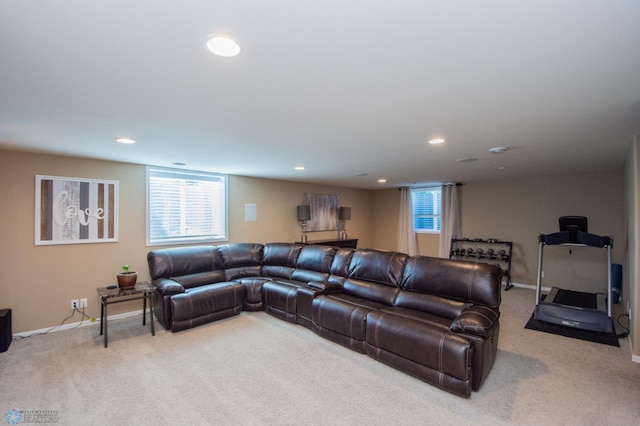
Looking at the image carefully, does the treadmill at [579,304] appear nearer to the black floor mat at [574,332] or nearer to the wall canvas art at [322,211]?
the black floor mat at [574,332]

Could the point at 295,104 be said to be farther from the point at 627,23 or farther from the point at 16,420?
the point at 16,420

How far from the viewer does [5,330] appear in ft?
10.2

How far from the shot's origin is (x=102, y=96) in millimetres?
1923

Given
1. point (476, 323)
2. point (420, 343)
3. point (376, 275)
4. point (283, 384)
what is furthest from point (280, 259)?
point (476, 323)

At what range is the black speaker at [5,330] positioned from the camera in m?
3.05

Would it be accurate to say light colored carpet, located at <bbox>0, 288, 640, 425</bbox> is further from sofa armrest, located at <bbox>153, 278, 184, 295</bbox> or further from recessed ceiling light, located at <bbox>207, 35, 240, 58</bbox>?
recessed ceiling light, located at <bbox>207, 35, 240, 58</bbox>

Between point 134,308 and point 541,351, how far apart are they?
17.4 feet

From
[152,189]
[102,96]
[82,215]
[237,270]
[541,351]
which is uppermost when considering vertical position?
[102,96]

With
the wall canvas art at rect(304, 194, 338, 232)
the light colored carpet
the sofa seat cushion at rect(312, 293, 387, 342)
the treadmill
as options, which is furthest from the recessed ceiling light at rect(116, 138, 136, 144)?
the treadmill

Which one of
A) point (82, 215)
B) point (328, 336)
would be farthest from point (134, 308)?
point (328, 336)

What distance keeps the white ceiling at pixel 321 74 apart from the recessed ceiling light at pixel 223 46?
1.5 inches

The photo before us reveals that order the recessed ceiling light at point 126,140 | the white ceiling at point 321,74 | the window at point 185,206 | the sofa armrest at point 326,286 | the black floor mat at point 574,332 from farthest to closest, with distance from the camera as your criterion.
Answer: the window at point 185,206 → the sofa armrest at point 326,286 → the black floor mat at point 574,332 → the recessed ceiling light at point 126,140 → the white ceiling at point 321,74

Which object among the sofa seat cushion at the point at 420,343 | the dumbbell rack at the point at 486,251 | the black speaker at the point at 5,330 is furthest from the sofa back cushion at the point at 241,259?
the dumbbell rack at the point at 486,251

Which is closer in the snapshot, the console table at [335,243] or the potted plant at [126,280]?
the potted plant at [126,280]
